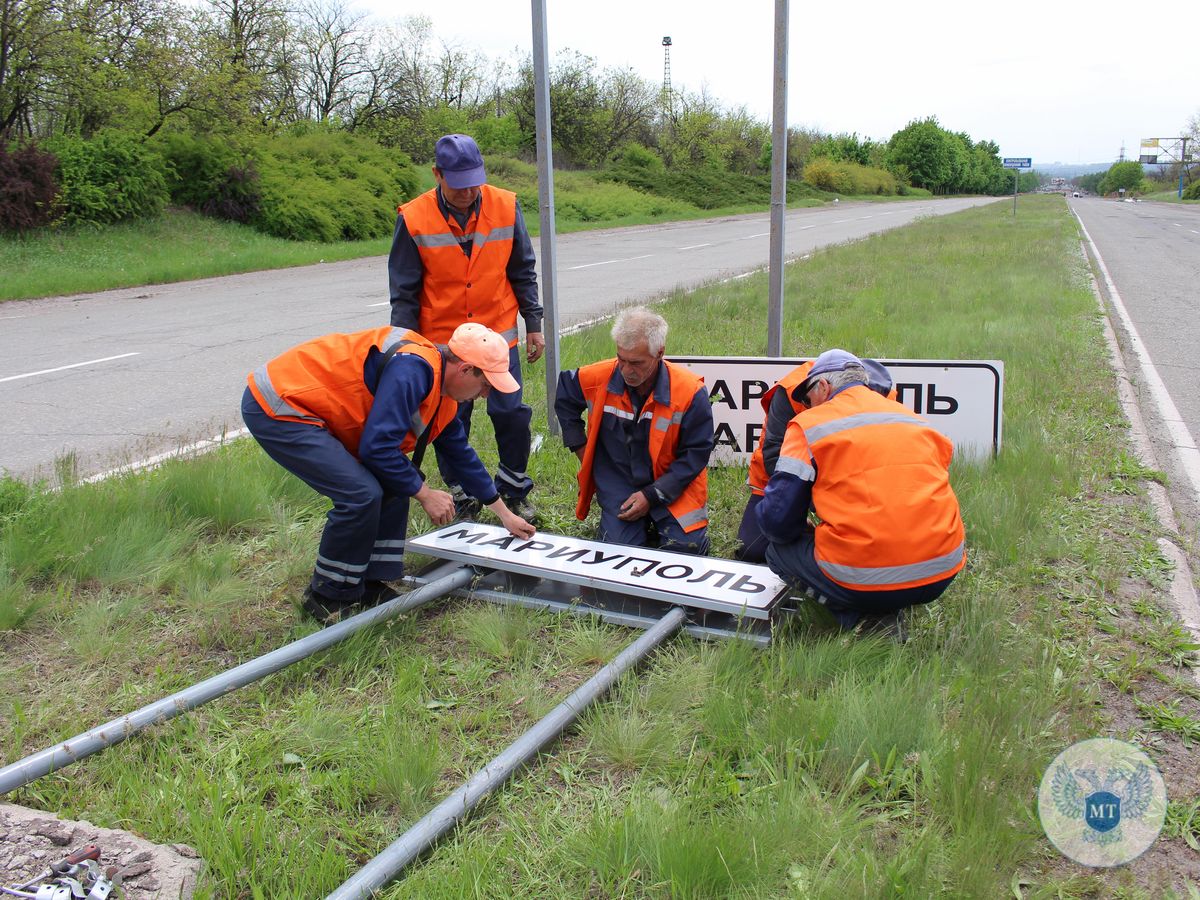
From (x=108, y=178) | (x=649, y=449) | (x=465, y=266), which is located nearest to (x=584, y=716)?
(x=649, y=449)

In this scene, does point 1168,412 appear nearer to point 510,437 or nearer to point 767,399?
point 767,399

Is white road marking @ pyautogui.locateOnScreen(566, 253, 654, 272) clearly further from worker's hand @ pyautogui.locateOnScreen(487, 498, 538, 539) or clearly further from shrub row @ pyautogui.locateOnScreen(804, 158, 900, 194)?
shrub row @ pyautogui.locateOnScreen(804, 158, 900, 194)

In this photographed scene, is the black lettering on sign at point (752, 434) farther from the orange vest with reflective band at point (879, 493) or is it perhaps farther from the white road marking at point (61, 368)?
the white road marking at point (61, 368)

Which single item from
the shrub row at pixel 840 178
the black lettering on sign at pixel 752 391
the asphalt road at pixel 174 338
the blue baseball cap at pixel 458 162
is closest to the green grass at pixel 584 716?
the black lettering on sign at pixel 752 391

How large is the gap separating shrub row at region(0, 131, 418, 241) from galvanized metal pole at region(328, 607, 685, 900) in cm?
1878

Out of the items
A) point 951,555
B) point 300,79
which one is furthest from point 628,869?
point 300,79

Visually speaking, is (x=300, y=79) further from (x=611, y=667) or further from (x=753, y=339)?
(x=611, y=667)

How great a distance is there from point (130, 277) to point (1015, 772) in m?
17.2

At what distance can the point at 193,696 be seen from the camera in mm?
3186

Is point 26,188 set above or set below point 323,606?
above

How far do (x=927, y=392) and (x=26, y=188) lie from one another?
18.1 metres

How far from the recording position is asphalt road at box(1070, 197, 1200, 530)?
6785mm

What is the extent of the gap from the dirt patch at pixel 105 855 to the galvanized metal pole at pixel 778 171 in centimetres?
457

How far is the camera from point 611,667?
337 cm
